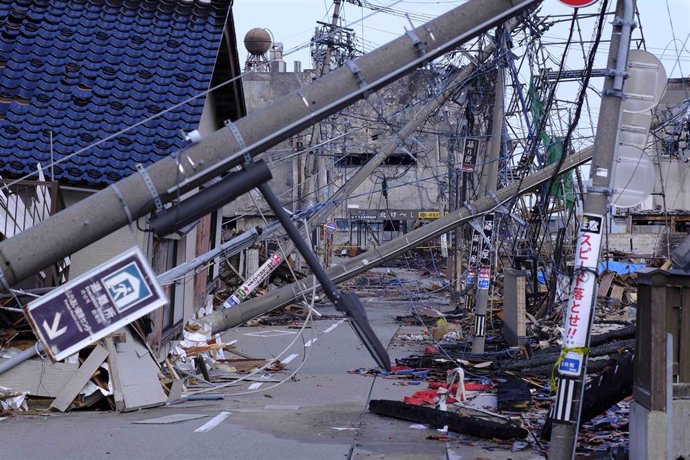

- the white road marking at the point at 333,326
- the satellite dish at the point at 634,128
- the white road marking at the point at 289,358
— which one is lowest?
the white road marking at the point at 333,326

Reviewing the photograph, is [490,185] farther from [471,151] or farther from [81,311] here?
[81,311]

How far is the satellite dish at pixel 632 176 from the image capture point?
9.73 meters


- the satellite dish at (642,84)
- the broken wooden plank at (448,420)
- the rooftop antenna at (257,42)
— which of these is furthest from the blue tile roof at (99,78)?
the rooftop antenna at (257,42)

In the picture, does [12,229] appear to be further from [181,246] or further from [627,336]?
[627,336]

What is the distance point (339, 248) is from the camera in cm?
7312

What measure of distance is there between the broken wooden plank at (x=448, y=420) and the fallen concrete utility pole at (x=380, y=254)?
185 inches

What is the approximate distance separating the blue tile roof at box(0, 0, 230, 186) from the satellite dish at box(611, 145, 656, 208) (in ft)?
26.9

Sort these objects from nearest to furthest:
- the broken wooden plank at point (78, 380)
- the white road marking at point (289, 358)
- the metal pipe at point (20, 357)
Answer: the metal pipe at point (20, 357)
the broken wooden plank at point (78, 380)
the white road marking at point (289, 358)

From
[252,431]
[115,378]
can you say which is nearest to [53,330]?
[252,431]

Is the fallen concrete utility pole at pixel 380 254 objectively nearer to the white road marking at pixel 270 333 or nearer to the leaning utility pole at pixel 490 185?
the leaning utility pole at pixel 490 185

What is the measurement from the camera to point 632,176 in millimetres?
9734

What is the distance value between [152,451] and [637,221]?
48748mm

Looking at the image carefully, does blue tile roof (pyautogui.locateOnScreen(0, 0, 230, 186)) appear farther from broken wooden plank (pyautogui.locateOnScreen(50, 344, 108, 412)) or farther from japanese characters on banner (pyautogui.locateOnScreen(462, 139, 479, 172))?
japanese characters on banner (pyautogui.locateOnScreen(462, 139, 479, 172))

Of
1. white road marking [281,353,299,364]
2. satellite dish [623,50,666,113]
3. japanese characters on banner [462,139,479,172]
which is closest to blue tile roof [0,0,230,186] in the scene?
white road marking [281,353,299,364]
